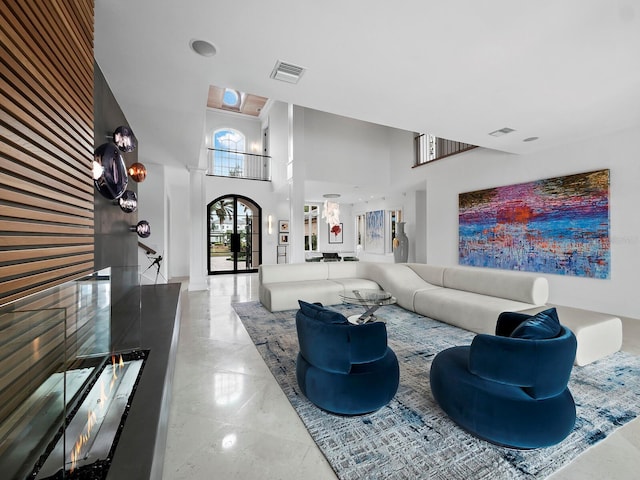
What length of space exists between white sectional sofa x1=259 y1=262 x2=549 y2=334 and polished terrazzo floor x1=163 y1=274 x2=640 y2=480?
120 cm

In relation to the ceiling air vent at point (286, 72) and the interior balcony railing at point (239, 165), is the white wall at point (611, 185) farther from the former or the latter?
the interior balcony railing at point (239, 165)

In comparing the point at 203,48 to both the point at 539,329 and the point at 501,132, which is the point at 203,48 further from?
the point at 501,132

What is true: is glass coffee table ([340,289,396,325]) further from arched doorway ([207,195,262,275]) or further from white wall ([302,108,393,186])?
arched doorway ([207,195,262,275])

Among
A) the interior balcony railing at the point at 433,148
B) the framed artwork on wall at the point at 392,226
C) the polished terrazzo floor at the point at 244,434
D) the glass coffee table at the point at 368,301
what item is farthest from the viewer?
the framed artwork on wall at the point at 392,226

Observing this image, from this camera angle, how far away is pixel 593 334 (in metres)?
2.74

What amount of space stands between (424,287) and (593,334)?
2.14m

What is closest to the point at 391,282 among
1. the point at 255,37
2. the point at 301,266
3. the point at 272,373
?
the point at 301,266

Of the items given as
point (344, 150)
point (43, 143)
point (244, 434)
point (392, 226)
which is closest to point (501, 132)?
point (344, 150)

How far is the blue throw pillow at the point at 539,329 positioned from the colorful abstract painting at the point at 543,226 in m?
3.86

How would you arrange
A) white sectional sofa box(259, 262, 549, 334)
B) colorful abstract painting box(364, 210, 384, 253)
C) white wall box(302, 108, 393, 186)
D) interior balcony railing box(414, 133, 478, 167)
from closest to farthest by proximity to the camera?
1. white sectional sofa box(259, 262, 549, 334)
2. interior balcony railing box(414, 133, 478, 167)
3. white wall box(302, 108, 393, 186)
4. colorful abstract painting box(364, 210, 384, 253)

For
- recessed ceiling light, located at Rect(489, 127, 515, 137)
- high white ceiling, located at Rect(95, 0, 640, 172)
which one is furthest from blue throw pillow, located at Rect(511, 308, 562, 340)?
recessed ceiling light, located at Rect(489, 127, 515, 137)

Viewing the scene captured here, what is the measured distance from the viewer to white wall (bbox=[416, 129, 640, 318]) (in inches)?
164

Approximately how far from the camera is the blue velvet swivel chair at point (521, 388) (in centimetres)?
158

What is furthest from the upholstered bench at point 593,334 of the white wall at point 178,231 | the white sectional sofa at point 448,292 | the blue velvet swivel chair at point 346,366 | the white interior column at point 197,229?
the white wall at point 178,231
